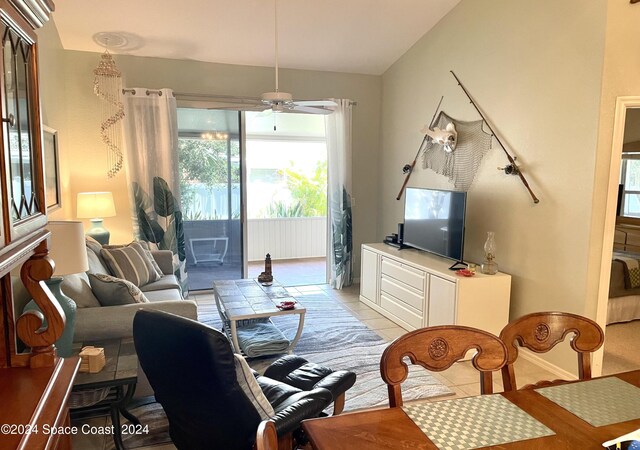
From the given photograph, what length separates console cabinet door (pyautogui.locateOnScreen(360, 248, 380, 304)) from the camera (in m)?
4.90

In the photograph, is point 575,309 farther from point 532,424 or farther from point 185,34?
point 185,34

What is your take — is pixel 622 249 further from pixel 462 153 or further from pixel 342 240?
pixel 342 240

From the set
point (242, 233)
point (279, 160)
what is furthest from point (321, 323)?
point (279, 160)

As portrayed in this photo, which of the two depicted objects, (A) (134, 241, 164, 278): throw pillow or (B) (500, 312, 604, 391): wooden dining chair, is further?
(A) (134, 241, 164, 278): throw pillow

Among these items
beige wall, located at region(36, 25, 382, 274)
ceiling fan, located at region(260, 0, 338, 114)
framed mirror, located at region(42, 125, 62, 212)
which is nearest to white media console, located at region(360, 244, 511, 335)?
beige wall, located at region(36, 25, 382, 274)

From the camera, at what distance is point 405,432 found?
1.30 meters

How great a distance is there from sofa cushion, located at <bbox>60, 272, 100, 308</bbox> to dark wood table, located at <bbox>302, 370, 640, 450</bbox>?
204cm

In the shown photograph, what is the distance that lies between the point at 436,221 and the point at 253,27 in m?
2.66

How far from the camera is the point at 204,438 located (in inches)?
69.8

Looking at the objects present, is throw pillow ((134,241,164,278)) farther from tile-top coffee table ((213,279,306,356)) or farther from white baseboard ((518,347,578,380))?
white baseboard ((518,347,578,380))

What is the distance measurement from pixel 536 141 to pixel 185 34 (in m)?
3.48

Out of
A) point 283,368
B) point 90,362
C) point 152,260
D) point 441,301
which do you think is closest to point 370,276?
point 441,301

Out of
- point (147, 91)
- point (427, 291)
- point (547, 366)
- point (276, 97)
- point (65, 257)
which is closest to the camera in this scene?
point (65, 257)

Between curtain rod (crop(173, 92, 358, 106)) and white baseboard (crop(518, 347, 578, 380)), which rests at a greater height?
curtain rod (crop(173, 92, 358, 106))
